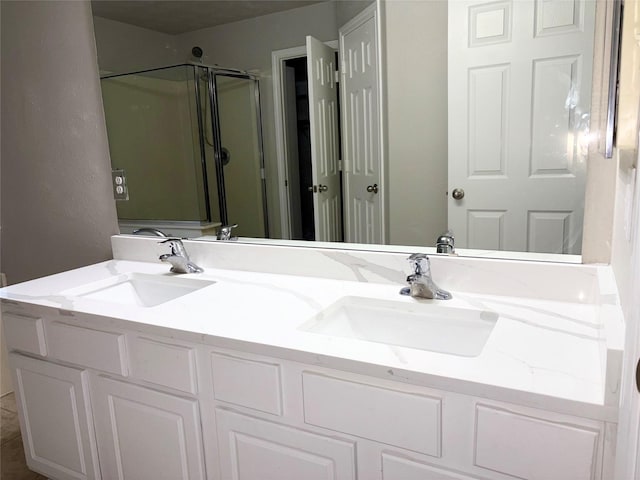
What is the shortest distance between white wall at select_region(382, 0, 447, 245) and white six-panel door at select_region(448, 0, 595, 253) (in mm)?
32

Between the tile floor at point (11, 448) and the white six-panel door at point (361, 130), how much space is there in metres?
1.51

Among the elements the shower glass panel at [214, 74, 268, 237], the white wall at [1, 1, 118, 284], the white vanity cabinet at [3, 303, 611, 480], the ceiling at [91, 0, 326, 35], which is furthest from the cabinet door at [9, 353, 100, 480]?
the ceiling at [91, 0, 326, 35]

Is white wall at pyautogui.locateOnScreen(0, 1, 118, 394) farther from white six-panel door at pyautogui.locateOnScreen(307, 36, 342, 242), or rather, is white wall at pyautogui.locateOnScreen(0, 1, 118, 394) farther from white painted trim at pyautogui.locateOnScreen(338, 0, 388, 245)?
white painted trim at pyautogui.locateOnScreen(338, 0, 388, 245)

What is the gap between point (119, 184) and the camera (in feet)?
6.40

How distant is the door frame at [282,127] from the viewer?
5.09 feet

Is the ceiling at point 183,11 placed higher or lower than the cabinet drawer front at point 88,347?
higher

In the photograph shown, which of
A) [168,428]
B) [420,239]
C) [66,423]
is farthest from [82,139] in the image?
[420,239]

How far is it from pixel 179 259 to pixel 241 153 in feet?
1.42

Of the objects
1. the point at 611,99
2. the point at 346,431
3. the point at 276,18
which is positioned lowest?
the point at 346,431

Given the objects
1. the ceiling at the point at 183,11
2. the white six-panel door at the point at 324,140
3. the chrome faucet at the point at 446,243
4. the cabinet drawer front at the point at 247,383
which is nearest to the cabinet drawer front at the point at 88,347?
the cabinet drawer front at the point at 247,383

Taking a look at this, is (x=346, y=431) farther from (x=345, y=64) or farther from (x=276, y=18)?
(x=276, y=18)

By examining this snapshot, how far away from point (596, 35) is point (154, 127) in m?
1.51

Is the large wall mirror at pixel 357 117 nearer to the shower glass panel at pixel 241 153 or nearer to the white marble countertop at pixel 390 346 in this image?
the shower glass panel at pixel 241 153

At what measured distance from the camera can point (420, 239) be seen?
141 cm
